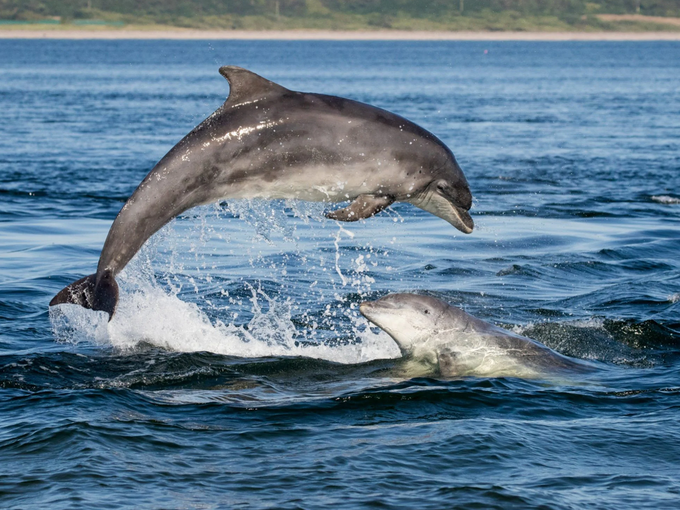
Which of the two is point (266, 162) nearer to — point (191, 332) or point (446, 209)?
point (446, 209)

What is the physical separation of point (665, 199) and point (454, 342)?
588 inches

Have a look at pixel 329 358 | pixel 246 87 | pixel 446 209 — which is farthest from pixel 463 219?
pixel 246 87

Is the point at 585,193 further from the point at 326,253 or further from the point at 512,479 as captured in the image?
the point at 512,479

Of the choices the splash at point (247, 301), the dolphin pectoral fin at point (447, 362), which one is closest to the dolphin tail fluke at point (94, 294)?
the splash at point (247, 301)

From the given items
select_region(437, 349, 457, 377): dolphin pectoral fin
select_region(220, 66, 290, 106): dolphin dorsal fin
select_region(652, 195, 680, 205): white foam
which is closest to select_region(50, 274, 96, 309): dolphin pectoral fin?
select_region(220, 66, 290, 106): dolphin dorsal fin

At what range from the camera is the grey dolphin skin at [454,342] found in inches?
438

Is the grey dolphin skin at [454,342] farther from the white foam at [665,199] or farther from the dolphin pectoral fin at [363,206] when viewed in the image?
the white foam at [665,199]

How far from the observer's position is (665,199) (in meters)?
24.6

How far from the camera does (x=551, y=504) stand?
7754mm

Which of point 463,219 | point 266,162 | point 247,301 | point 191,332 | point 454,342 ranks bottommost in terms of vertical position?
point 247,301

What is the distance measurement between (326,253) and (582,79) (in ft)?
244

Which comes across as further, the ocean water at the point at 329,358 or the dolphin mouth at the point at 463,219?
the dolphin mouth at the point at 463,219

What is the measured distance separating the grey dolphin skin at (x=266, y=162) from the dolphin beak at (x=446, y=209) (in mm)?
578

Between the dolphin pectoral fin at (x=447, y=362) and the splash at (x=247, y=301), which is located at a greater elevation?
the dolphin pectoral fin at (x=447, y=362)
